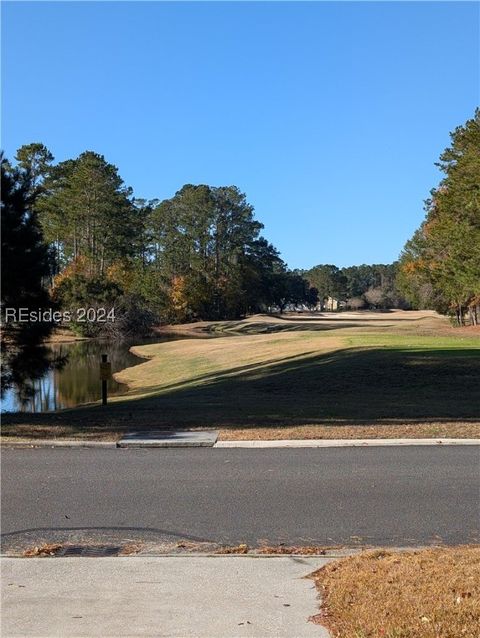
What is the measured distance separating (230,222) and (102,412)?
289ft

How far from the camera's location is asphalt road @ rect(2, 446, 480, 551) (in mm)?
6363

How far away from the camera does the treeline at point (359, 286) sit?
15250cm

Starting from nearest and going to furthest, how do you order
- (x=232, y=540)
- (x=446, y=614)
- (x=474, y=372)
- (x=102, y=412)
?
(x=446, y=614) → (x=232, y=540) → (x=102, y=412) → (x=474, y=372)

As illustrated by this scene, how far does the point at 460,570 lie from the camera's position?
4.71 meters

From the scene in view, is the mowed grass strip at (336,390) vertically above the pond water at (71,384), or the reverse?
the mowed grass strip at (336,390)

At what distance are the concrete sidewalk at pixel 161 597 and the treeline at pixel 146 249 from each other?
6257cm

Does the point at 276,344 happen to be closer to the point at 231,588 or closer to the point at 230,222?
the point at 231,588

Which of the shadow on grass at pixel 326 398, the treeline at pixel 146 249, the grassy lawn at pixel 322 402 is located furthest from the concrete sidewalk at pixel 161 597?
the treeline at pixel 146 249

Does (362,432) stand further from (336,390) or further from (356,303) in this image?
(356,303)

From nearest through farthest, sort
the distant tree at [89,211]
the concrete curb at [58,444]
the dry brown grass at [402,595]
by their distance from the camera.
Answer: the dry brown grass at [402,595]
the concrete curb at [58,444]
the distant tree at [89,211]

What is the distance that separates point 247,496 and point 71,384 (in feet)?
92.8

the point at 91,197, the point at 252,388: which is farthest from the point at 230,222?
the point at 252,388

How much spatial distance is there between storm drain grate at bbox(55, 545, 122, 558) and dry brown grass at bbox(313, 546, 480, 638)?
1.84m

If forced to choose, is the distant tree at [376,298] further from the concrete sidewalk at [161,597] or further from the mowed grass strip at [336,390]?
the concrete sidewalk at [161,597]
